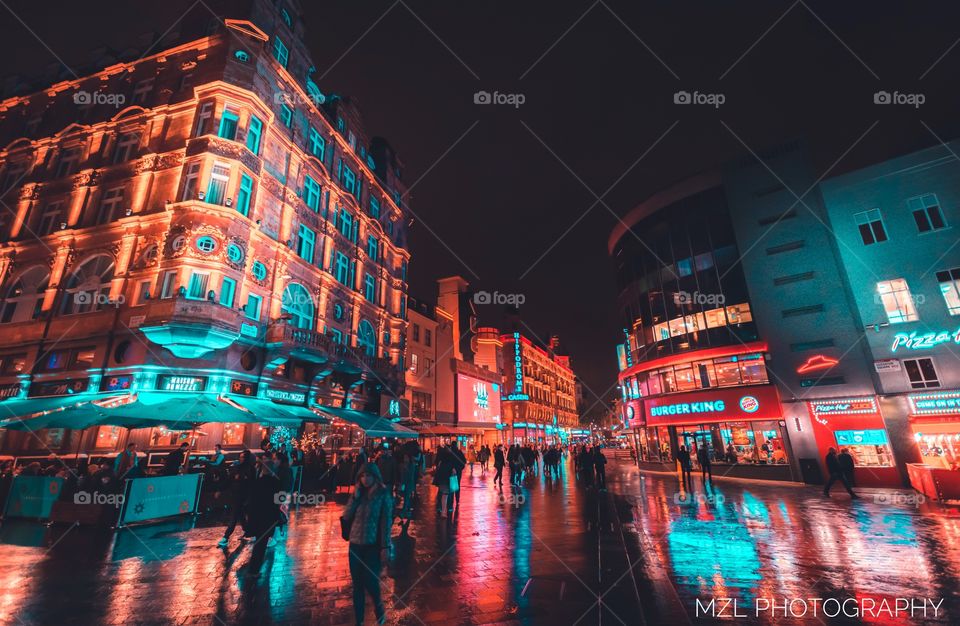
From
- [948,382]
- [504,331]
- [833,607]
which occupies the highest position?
[504,331]

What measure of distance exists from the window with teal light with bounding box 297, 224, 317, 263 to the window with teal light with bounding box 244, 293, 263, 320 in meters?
4.30

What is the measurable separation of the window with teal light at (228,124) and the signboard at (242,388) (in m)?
11.9

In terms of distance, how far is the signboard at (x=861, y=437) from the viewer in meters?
19.6

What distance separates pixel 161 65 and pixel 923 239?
41.9 m

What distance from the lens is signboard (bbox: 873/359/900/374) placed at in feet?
65.0

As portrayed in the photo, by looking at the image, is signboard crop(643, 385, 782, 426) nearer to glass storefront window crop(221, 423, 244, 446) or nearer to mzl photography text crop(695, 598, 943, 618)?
mzl photography text crop(695, 598, 943, 618)

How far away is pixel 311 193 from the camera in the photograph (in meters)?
25.2

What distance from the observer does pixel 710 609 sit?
5.39m

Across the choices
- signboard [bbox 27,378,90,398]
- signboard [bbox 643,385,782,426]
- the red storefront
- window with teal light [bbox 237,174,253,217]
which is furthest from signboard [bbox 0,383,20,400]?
the red storefront

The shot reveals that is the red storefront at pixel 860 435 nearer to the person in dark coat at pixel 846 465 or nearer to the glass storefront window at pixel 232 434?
the person in dark coat at pixel 846 465

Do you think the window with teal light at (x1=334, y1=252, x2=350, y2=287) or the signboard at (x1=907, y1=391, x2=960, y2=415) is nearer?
the signboard at (x1=907, y1=391, x2=960, y2=415)

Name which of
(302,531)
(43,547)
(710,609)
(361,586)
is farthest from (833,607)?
(43,547)

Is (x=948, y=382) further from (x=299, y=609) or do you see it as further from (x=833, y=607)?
(x=299, y=609)

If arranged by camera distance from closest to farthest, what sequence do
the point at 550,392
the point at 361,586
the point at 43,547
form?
the point at 361,586, the point at 43,547, the point at 550,392
